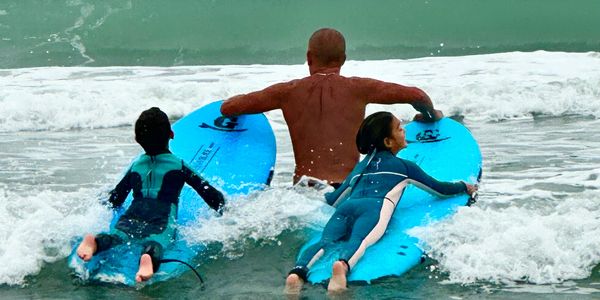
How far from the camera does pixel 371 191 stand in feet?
13.9

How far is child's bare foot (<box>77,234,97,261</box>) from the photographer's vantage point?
3.81 meters

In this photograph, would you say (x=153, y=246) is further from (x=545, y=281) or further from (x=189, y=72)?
(x=189, y=72)

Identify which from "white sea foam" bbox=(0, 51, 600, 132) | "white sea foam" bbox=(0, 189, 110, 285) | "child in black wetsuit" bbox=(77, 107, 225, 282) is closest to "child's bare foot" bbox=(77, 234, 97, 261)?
"child in black wetsuit" bbox=(77, 107, 225, 282)

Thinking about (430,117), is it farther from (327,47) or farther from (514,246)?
(514,246)

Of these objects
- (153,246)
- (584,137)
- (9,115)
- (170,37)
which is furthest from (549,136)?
(170,37)

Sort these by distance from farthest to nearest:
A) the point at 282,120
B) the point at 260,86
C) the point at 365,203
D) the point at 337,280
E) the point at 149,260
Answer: the point at 260,86 → the point at 282,120 → the point at 365,203 → the point at 149,260 → the point at 337,280

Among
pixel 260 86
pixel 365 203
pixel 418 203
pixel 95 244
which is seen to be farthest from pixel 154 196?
pixel 260 86

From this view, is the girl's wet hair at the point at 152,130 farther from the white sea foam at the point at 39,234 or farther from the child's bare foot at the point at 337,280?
the child's bare foot at the point at 337,280

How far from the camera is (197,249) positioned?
14.1ft

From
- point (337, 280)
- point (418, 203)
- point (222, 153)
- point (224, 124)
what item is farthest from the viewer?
point (224, 124)

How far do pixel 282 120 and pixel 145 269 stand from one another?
772 cm

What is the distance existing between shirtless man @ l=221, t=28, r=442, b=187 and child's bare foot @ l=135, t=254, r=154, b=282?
1.39 meters

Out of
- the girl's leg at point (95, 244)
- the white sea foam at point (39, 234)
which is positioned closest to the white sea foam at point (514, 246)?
the girl's leg at point (95, 244)

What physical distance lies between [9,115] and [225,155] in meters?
7.54
